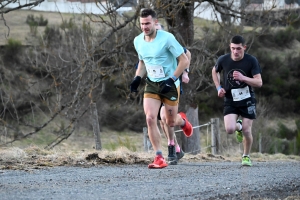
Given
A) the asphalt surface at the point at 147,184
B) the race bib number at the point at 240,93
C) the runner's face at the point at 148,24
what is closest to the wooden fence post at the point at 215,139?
the race bib number at the point at 240,93

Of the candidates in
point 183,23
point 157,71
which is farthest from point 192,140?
point 157,71

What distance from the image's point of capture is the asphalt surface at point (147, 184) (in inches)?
241

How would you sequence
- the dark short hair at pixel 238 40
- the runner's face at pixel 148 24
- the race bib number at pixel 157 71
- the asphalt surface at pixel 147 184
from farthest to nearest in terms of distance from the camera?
the dark short hair at pixel 238 40 < the race bib number at pixel 157 71 < the runner's face at pixel 148 24 < the asphalt surface at pixel 147 184

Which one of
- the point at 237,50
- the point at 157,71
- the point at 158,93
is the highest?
the point at 237,50

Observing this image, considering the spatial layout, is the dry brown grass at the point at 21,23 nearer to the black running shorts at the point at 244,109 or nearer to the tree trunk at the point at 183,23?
the tree trunk at the point at 183,23

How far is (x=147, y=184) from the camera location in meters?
6.95

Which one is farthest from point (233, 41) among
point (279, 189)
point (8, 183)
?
point (8, 183)

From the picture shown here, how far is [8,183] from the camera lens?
22.9 ft

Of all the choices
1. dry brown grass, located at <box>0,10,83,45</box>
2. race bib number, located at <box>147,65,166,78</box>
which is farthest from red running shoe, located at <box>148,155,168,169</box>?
dry brown grass, located at <box>0,10,83,45</box>

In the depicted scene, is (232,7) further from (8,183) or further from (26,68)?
(26,68)

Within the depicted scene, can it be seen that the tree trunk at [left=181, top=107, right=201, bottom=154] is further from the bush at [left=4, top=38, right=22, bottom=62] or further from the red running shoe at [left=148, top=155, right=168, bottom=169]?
the bush at [left=4, top=38, right=22, bottom=62]

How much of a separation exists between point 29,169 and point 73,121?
21.7 ft

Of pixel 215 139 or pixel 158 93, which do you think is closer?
pixel 158 93

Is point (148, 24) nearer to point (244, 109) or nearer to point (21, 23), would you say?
point (244, 109)
